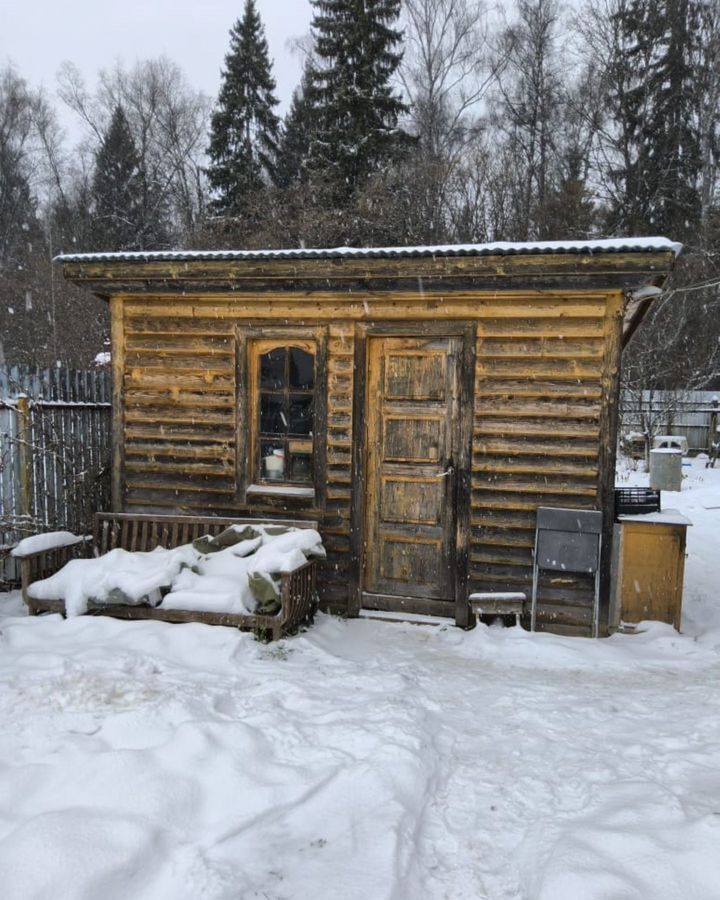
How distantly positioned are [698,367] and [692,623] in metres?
12.8

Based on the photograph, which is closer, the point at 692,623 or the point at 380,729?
the point at 380,729

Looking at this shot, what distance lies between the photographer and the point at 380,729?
3352 mm

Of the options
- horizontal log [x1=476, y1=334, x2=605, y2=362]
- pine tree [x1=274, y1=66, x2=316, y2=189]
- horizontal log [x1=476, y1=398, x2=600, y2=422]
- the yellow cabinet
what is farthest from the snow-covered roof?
pine tree [x1=274, y1=66, x2=316, y2=189]

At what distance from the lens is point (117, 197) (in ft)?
73.3

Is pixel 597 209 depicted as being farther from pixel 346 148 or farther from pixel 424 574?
pixel 424 574

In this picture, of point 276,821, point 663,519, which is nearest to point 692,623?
point 663,519

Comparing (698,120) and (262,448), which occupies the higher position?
(698,120)

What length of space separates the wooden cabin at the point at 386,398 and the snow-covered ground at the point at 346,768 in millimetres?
985

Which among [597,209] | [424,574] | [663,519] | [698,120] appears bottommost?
[424,574]

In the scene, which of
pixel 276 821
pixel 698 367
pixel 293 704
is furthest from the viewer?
pixel 698 367

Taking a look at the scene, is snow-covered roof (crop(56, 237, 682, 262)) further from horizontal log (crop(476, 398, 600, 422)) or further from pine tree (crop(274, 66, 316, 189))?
pine tree (crop(274, 66, 316, 189))

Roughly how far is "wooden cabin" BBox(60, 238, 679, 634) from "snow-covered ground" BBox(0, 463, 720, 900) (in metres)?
0.99

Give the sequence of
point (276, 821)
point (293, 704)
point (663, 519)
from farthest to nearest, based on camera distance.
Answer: point (663, 519) → point (293, 704) → point (276, 821)

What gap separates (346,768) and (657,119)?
20.0 meters
